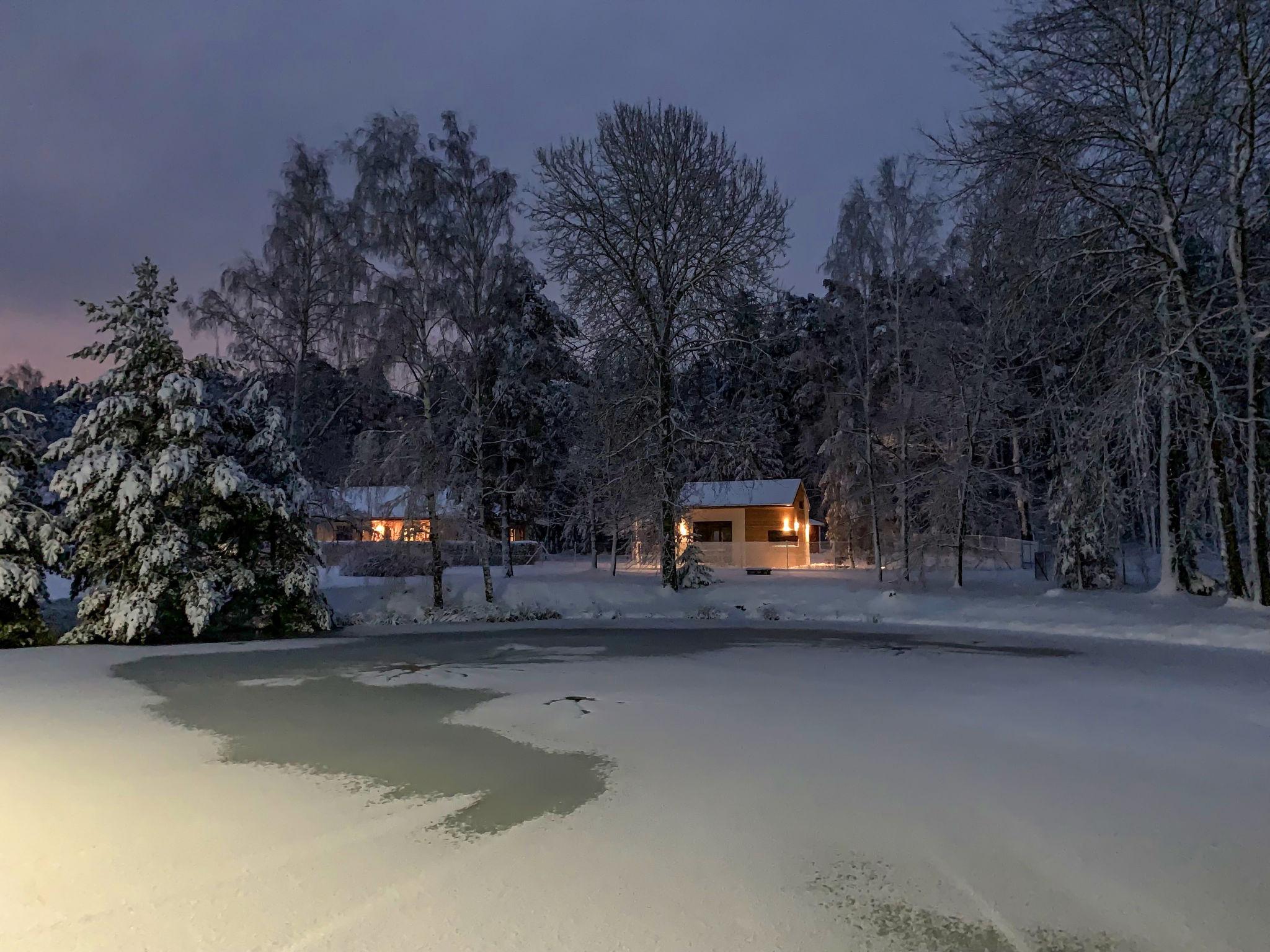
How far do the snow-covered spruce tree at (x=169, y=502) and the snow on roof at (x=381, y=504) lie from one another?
8.25 ft

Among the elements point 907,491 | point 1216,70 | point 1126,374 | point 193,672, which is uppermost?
point 1216,70

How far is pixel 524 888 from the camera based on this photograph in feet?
13.1

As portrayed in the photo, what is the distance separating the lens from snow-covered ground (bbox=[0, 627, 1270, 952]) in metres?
3.69

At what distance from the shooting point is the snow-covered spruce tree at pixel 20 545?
13.5 m

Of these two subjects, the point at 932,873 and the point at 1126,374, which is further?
the point at 1126,374

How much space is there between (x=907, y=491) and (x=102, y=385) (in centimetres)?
2045

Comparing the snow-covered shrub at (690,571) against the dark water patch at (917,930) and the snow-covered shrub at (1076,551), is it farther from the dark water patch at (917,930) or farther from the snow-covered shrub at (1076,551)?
the dark water patch at (917,930)

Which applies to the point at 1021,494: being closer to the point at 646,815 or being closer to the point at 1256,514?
the point at 1256,514

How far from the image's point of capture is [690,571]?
2169 centimetres

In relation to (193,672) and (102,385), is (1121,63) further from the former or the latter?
(102,385)

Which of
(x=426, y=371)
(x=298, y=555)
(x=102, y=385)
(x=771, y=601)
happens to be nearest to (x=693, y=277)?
(x=426, y=371)

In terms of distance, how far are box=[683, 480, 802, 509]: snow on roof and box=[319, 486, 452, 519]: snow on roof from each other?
46.3ft

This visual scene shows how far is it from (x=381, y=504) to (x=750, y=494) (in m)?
16.9

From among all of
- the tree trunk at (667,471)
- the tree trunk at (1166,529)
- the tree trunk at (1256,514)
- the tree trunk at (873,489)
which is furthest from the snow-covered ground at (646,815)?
the tree trunk at (873,489)
